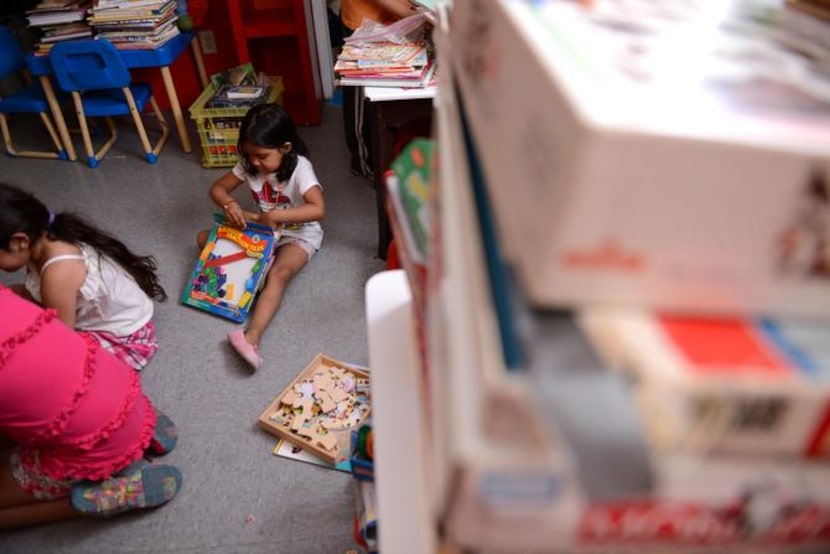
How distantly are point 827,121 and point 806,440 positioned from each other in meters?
0.18

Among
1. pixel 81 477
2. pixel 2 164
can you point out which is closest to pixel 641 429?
pixel 81 477

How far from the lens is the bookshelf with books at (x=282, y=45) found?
3072 millimetres

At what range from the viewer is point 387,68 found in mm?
1822

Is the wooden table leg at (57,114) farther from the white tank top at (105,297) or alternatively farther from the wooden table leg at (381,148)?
the wooden table leg at (381,148)

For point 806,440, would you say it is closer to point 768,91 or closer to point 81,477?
point 768,91

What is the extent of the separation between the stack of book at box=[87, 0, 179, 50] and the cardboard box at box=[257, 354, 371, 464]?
78.0 inches

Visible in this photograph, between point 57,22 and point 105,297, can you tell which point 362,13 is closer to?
point 105,297

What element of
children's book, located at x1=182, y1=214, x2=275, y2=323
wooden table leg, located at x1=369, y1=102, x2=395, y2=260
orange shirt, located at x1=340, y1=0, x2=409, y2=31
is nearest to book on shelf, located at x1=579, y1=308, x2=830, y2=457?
wooden table leg, located at x1=369, y1=102, x2=395, y2=260

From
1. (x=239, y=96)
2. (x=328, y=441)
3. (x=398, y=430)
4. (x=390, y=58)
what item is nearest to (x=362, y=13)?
(x=390, y=58)

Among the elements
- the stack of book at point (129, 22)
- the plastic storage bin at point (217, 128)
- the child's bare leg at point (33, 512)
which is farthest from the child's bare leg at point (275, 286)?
the stack of book at point (129, 22)

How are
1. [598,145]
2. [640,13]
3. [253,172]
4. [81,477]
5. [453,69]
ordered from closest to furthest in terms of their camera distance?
1. [598,145]
2. [640,13]
3. [453,69]
4. [81,477]
5. [253,172]

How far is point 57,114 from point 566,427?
3.36m

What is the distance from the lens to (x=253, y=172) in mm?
2186

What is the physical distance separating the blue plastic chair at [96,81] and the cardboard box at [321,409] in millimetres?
1878
